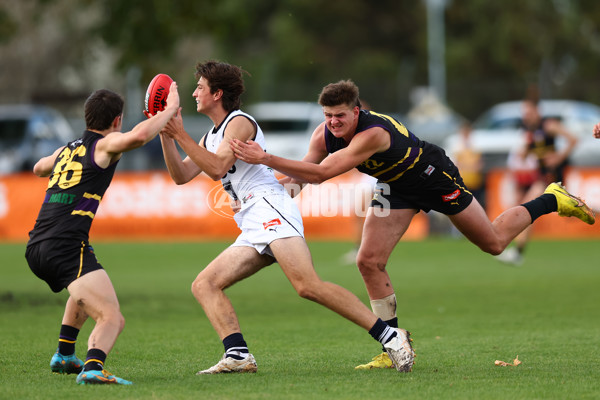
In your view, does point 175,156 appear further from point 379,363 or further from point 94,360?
point 379,363

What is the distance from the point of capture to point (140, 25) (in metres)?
13.0

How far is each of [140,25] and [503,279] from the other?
6.27 meters

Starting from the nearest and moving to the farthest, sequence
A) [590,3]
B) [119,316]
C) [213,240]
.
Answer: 1. [119,316]
2. [213,240]
3. [590,3]

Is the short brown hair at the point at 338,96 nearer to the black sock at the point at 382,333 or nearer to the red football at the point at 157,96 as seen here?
the red football at the point at 157,96

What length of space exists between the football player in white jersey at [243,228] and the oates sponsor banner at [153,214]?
48.3 ft

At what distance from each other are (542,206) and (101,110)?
4.07m

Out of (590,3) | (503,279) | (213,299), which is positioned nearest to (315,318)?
(213,299)

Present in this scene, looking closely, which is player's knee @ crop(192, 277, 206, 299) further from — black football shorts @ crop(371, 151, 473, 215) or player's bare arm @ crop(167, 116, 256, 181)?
black football shorts @ crop(371, 151, 473, 215)

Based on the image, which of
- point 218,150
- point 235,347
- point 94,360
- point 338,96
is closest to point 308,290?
point 235,347

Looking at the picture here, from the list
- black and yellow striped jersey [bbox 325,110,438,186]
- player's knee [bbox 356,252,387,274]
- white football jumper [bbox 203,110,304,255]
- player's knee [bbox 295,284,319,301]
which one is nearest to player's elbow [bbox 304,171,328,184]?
white football jumper [bbox 203,110,304,255]

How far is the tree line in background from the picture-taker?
36406mm

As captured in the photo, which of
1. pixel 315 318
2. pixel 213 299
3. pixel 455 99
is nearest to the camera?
pixel 213 299

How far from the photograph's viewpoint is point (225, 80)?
7.10 m

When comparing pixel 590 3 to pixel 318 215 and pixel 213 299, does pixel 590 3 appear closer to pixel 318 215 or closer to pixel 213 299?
pixel 318 215
